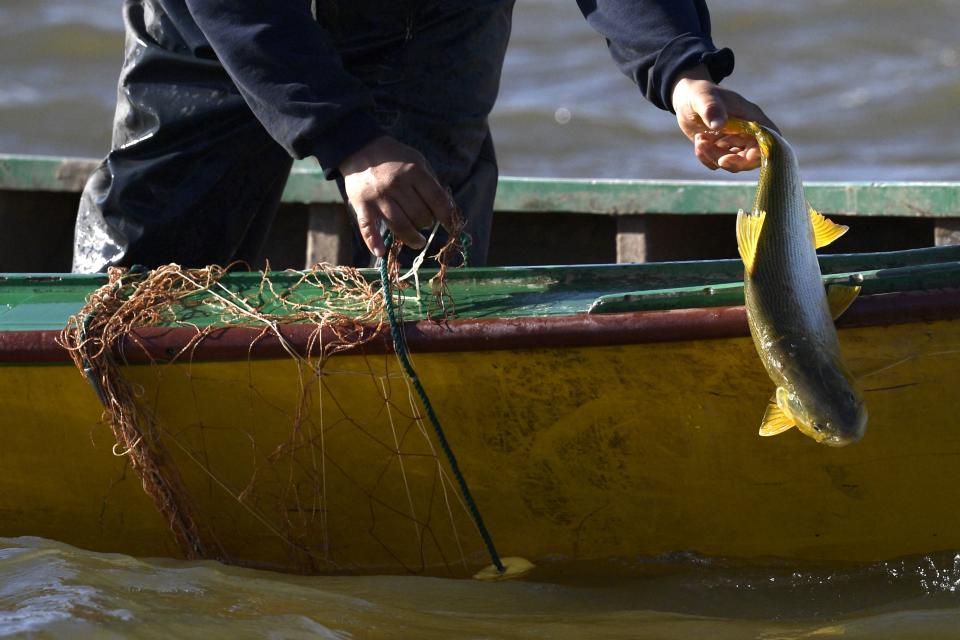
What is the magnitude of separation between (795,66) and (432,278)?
11.7 m

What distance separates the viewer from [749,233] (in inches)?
83.2

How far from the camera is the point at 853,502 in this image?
2.68 meters

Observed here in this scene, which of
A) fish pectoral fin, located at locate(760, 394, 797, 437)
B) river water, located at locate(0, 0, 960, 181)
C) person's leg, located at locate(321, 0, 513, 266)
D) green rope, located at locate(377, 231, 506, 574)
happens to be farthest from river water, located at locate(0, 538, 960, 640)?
river water, located at locate(0, 0, 960, 181)

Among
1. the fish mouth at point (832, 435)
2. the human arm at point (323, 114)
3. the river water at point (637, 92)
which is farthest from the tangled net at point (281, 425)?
the river water at point (637, 92)

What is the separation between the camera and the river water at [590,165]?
8.48 feet

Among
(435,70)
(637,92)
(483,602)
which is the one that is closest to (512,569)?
(483,602)

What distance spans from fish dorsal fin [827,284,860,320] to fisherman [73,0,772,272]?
482 mm

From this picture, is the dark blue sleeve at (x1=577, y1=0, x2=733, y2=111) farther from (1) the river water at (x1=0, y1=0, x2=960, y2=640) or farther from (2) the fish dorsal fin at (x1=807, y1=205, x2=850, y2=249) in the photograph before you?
(1) the river water at (x1=0, y1=0, x2=960, y2=640)

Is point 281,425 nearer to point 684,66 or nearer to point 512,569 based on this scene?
point 512,569

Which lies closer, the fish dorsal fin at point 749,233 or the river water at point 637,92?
the fish dorsal fin at point 749,233

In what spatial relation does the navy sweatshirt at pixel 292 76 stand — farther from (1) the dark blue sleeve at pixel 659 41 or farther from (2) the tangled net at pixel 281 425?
(1) the dark blue sleeve at pixel 659 41

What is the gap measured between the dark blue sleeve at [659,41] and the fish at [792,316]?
0.70m

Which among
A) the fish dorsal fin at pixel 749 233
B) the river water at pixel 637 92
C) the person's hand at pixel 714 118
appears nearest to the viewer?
the fish dorsal fin at pixel 749 233

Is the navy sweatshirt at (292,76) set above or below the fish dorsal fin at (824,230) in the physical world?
above
